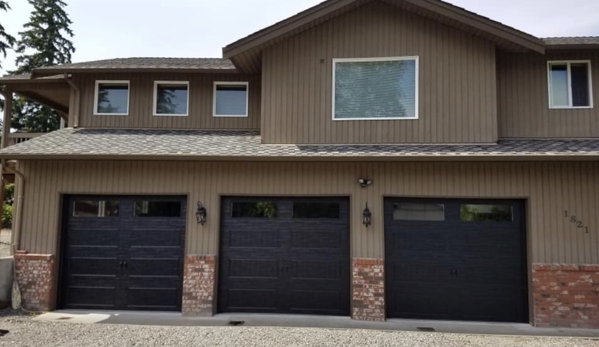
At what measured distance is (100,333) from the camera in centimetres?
709

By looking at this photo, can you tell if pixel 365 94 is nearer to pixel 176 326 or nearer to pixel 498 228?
pixel 498 228

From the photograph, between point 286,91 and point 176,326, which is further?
point 286,91

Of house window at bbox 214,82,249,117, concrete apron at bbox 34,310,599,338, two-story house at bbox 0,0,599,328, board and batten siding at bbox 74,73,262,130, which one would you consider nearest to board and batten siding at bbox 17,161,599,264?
two-story house at bbox 0,0,599,328

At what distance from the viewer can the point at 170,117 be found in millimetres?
10031

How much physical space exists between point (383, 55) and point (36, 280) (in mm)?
8509

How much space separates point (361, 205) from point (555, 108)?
15.1 ft

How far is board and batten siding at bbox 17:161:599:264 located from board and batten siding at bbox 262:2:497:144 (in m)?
0.65

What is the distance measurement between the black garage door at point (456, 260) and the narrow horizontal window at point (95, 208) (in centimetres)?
579

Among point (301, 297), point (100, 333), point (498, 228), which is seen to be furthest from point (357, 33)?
point (100, 333)

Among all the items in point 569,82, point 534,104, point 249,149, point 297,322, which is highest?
point 569,82

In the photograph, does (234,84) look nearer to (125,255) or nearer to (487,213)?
(125,255)

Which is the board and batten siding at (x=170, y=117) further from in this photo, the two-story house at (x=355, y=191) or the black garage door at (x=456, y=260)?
the black garage door at (x=456, y=260)

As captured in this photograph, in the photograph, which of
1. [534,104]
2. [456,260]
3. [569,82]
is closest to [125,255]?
[456,260]

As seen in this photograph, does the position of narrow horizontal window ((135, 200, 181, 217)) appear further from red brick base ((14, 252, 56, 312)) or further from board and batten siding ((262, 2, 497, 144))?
board and batten siding ((262, 2, 497, 144))
